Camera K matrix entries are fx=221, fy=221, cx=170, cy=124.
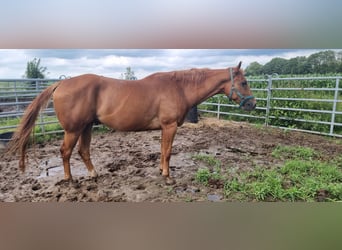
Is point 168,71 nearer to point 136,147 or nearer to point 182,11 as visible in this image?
point 182,11

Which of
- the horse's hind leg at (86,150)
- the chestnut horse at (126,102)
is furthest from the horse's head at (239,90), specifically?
the horse's hind leg at (86,150)

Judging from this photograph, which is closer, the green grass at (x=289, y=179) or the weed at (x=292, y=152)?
the green grass at (x=289, y=179)

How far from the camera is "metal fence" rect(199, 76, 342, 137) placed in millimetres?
1773

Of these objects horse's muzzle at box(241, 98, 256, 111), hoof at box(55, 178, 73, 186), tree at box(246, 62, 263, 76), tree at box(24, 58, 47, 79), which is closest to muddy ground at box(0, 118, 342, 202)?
hoof at box(55, 178, 73, 186)

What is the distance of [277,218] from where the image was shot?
5.51 feet

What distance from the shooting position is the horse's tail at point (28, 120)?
5.54 feet

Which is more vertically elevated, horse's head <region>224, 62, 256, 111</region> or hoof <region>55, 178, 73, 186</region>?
horse's head <region>224, 62, 256, 111</region>

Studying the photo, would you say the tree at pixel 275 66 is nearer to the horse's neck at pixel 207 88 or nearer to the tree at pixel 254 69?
the tree at pixel 254 69

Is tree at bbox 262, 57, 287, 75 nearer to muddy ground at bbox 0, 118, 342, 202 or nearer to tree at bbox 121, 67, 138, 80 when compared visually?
muddy ground at bbox 0, 118, 342, 202

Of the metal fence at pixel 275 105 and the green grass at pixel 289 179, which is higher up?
the metal fence at pixel 275 105

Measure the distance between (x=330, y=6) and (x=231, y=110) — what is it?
3.35ft

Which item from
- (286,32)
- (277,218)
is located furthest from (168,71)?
(277,218)

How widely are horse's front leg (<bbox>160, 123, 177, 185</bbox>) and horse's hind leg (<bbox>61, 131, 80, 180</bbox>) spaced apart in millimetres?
661

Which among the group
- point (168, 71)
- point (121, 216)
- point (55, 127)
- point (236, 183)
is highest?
point (168, 71)
